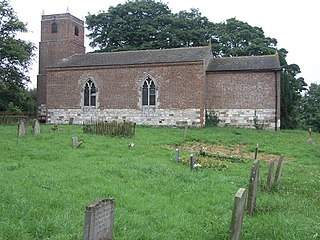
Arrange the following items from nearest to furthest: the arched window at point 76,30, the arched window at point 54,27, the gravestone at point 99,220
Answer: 1. the gravestone at point 99,220
2. the arched window at point 54,27
3. the arched window at point 76,30

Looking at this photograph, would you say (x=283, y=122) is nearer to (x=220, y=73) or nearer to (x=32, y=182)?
(x=220, y=73)

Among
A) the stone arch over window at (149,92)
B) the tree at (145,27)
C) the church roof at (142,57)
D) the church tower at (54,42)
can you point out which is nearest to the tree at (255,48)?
the tree at (145,27)

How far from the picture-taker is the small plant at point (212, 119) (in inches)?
1155

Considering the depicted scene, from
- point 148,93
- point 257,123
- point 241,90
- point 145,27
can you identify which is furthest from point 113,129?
point 145,27

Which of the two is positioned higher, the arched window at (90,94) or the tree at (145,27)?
the tree at (145,27)

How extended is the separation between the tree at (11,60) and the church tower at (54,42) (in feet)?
5.11

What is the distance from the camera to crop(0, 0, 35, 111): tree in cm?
3341

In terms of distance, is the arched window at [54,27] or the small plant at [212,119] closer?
the small plant at [212,119]

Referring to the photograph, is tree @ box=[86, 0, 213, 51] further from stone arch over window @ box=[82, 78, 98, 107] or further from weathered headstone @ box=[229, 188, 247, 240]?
weathered headstone @ box=[229, 188, 247, 240]

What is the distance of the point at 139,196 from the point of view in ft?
26.1

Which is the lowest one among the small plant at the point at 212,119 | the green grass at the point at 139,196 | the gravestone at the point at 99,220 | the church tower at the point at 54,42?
the green grass at the point at 139,196

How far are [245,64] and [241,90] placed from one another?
2.38m

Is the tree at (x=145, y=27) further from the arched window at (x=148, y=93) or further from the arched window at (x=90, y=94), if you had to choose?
the arched window at (x=148, y=93)

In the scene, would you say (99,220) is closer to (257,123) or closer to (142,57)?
(257,123)
